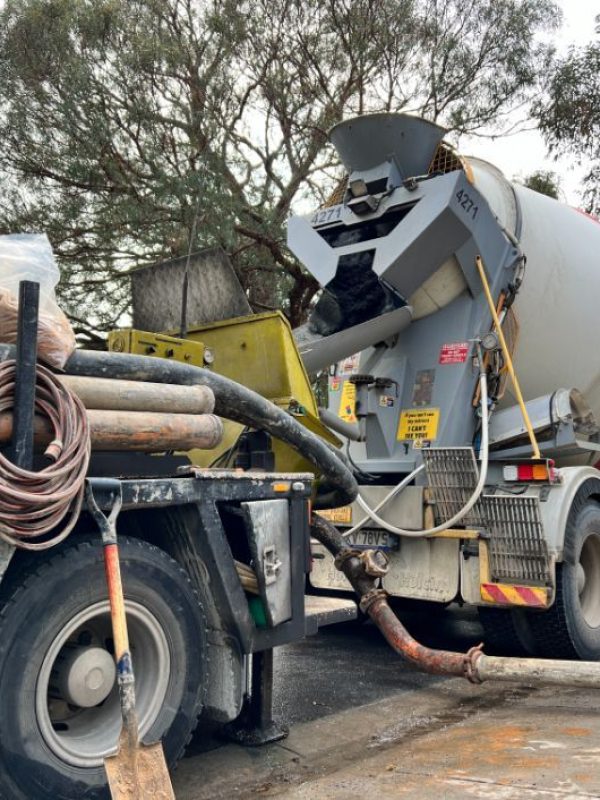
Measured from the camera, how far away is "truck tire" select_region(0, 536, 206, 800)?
8.32 feet

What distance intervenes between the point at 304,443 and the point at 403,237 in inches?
75.5

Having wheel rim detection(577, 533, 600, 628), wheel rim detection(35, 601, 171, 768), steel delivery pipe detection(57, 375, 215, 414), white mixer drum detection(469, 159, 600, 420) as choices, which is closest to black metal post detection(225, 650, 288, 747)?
wheel rim detection(35, 601, 171, 768)

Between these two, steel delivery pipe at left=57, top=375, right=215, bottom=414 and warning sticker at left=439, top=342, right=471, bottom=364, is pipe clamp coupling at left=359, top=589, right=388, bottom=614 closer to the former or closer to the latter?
steel delivery pipe at left=57, top=375, right=215, bottom=414

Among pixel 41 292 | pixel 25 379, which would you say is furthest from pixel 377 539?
pixel 25 379

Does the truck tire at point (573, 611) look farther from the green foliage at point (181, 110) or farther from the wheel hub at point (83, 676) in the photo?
the green foliage at point (181, 110)

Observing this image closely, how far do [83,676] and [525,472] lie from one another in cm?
310

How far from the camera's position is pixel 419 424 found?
5.50 m

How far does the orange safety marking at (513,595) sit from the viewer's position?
15.3ft

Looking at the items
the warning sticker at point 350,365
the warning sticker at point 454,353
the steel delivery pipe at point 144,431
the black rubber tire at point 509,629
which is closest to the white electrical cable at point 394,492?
the warning sticker at point 454,353

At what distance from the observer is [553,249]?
19.4ft

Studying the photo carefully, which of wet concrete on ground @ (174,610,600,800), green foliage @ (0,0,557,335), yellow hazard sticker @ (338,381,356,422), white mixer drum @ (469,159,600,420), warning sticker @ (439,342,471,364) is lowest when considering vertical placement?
wet concrete on ground @ (174,610,600,800)

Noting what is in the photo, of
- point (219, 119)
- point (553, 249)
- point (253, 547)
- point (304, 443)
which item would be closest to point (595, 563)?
point (553, 249)

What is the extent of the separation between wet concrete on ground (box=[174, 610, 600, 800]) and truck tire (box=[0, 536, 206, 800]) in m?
0.48

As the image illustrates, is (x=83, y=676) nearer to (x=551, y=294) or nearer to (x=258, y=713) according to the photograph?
(x=258, y=713)
